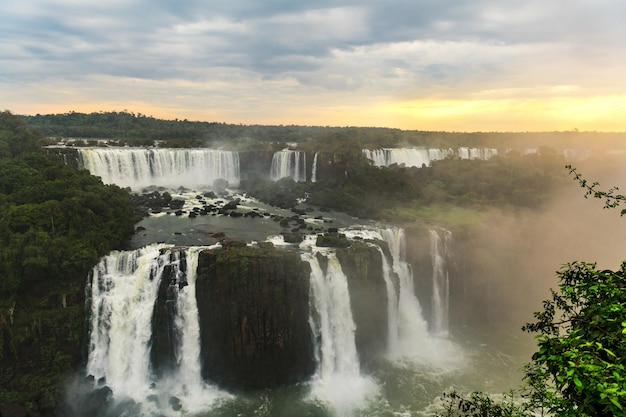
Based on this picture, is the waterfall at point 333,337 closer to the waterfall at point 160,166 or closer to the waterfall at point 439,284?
the waterfall at point 439,284

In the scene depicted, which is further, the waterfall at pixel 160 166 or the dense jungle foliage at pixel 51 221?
the waterfall at pixel 160 166

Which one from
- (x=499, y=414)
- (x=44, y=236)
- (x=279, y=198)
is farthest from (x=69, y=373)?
(x=279, y=198)

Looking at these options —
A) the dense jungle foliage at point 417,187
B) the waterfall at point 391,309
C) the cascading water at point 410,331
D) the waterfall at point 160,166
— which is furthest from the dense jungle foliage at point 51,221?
the cascading water at point 410,331

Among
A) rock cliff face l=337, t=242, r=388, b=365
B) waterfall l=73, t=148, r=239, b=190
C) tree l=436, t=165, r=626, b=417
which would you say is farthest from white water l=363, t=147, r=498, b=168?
tree l=436, t=165, r=626, b=417

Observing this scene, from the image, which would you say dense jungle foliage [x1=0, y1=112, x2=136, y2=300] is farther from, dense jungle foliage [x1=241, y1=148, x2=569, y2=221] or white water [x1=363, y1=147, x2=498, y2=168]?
white water [x1=363, y1=147, x2=498, y2=168]

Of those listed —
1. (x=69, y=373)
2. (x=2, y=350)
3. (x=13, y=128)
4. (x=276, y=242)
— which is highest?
(x=13, y=128)

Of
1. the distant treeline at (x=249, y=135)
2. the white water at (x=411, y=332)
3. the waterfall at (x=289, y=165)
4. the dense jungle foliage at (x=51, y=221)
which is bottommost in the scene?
the white water at (x=411, y=332)

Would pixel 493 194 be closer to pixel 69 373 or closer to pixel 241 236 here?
pixel 241 236
